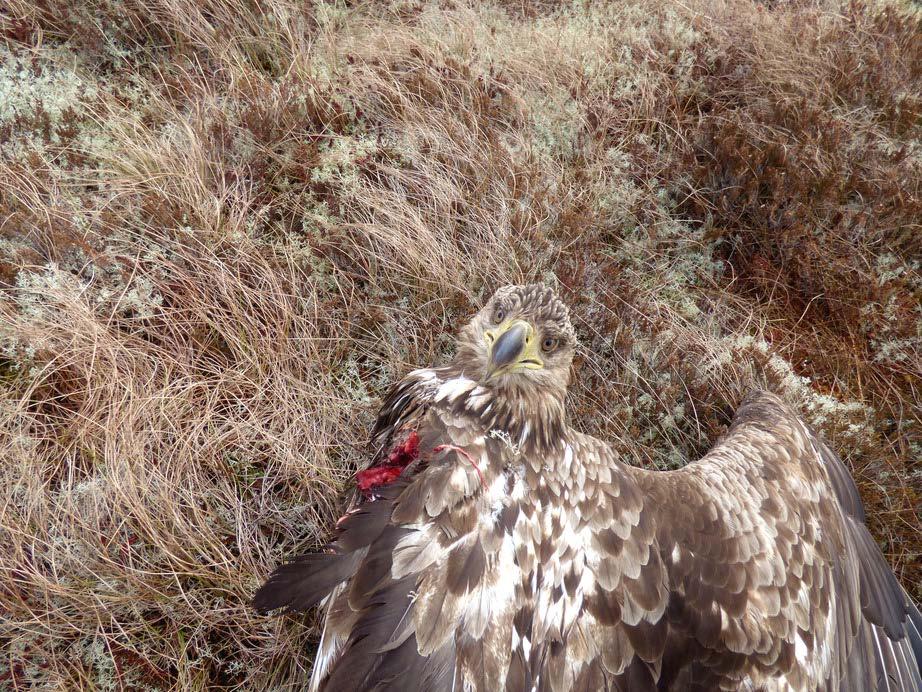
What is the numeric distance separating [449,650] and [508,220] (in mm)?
2719

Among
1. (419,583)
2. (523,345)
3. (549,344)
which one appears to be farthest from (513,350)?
(419,583)

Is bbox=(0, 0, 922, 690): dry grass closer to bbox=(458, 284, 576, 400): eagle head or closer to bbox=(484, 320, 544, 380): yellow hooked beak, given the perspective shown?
bbox=(458, 284, 576, 400): eagle head

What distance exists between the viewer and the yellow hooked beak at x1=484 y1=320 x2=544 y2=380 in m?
2.47

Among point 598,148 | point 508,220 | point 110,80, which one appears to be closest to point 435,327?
point 508,220

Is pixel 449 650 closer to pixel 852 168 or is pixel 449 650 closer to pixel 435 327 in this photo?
pixel 435 327

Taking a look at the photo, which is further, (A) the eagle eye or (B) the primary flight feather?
(A) the eagle eye

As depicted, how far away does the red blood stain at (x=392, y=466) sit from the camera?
255 centimetres

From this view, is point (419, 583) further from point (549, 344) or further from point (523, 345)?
point (549, 344)

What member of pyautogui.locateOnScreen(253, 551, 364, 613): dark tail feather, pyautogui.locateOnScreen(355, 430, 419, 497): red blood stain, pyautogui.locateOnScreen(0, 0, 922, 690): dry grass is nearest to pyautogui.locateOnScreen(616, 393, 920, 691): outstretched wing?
pyautogui.locateOnScreen(0, 0, 922, 690): dry grass

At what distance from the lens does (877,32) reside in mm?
5176

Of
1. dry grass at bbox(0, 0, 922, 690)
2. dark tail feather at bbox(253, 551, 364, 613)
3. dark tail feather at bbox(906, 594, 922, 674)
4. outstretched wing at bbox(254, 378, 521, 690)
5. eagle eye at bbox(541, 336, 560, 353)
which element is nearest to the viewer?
outstretched wing at bbox(254, 378, 521, 690)

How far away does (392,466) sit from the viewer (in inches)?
102

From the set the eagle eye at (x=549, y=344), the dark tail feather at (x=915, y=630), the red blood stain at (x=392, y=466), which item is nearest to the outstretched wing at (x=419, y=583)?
the red blood stain at (x=392, y=466)

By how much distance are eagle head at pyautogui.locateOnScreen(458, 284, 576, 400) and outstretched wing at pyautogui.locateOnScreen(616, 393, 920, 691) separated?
0.66 m
